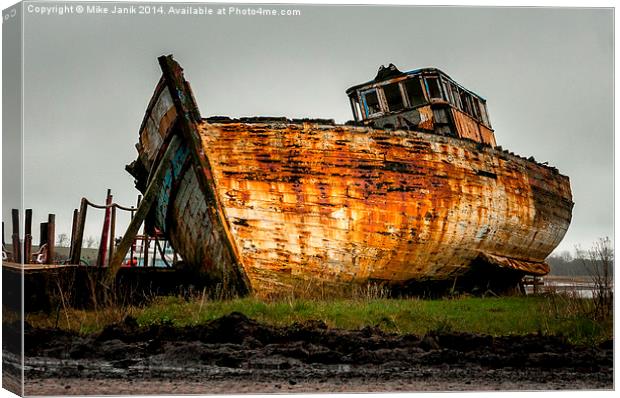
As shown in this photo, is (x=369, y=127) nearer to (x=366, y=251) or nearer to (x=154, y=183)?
(x=366, y=251)

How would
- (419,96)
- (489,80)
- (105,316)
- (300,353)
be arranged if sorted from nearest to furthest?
(300,353)
(105,316)
(489,80)
(419,96)

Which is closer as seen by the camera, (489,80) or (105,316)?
(105,316)

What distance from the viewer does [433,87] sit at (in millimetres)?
Answer: 13484

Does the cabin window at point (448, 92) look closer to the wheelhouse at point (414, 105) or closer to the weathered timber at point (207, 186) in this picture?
the wheelhouse at point (414, 105)

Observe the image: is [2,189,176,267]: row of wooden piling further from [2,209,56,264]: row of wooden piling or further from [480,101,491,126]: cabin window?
[480,101,491,126]: cabin window

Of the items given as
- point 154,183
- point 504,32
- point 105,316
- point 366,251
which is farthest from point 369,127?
point 105,316

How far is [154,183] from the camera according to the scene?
11.5 m

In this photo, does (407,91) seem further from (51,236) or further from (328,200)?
(51,236)

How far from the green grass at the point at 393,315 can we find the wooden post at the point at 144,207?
3.51ft

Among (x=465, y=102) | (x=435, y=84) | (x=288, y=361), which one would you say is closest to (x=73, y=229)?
(x=288, y=361)

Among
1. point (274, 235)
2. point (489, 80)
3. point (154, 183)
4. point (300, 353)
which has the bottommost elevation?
point (300, 353)

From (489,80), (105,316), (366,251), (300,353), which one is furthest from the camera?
(366,251)

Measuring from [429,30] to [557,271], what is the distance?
4362 mm

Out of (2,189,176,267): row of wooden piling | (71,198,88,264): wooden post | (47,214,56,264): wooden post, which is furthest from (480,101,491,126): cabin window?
(47,214,56,264): wooden post
